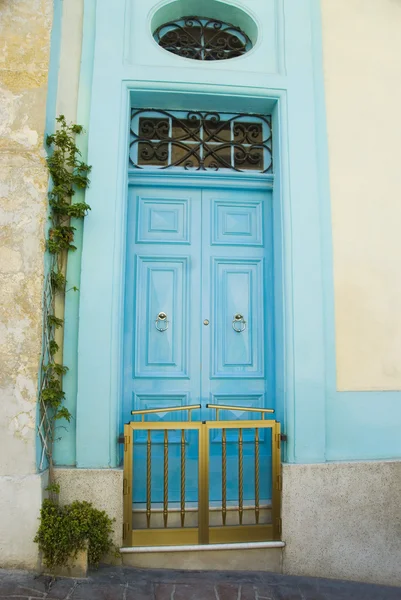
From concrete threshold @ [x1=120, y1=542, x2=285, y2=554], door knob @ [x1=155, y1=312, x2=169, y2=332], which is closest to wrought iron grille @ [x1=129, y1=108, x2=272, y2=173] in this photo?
door knob @ [x1=155, y1=312, x2=169, y2=332]

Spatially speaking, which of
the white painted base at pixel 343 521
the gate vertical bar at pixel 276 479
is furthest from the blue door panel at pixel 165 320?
the white painted base at pixel 343 521

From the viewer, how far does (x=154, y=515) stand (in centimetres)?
378

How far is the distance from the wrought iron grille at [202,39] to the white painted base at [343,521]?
363cm

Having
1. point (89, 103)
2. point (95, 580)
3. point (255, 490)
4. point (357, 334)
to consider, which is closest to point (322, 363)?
point (357, 334)

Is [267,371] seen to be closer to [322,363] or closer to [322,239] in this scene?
[322,363]

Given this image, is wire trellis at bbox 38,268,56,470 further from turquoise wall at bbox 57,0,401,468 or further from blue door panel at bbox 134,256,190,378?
blue door panel at bbox 134,256,190,378

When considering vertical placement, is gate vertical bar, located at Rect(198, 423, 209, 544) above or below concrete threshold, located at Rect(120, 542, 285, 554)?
above

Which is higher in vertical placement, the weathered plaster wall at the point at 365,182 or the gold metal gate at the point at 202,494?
the weathered plaster wall at the point at 365,182

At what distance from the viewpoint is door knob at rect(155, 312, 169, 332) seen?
408 centimetres

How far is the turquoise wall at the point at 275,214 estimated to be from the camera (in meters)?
3.70

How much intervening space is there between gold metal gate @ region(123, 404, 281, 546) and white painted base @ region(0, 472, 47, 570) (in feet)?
2.12

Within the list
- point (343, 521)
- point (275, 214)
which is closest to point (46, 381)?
point (275, 214)

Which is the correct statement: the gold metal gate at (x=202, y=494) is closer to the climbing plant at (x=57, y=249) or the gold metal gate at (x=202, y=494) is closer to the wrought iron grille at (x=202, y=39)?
the climbing plant at (x=57, y=249)

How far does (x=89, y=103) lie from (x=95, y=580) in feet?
11.6
